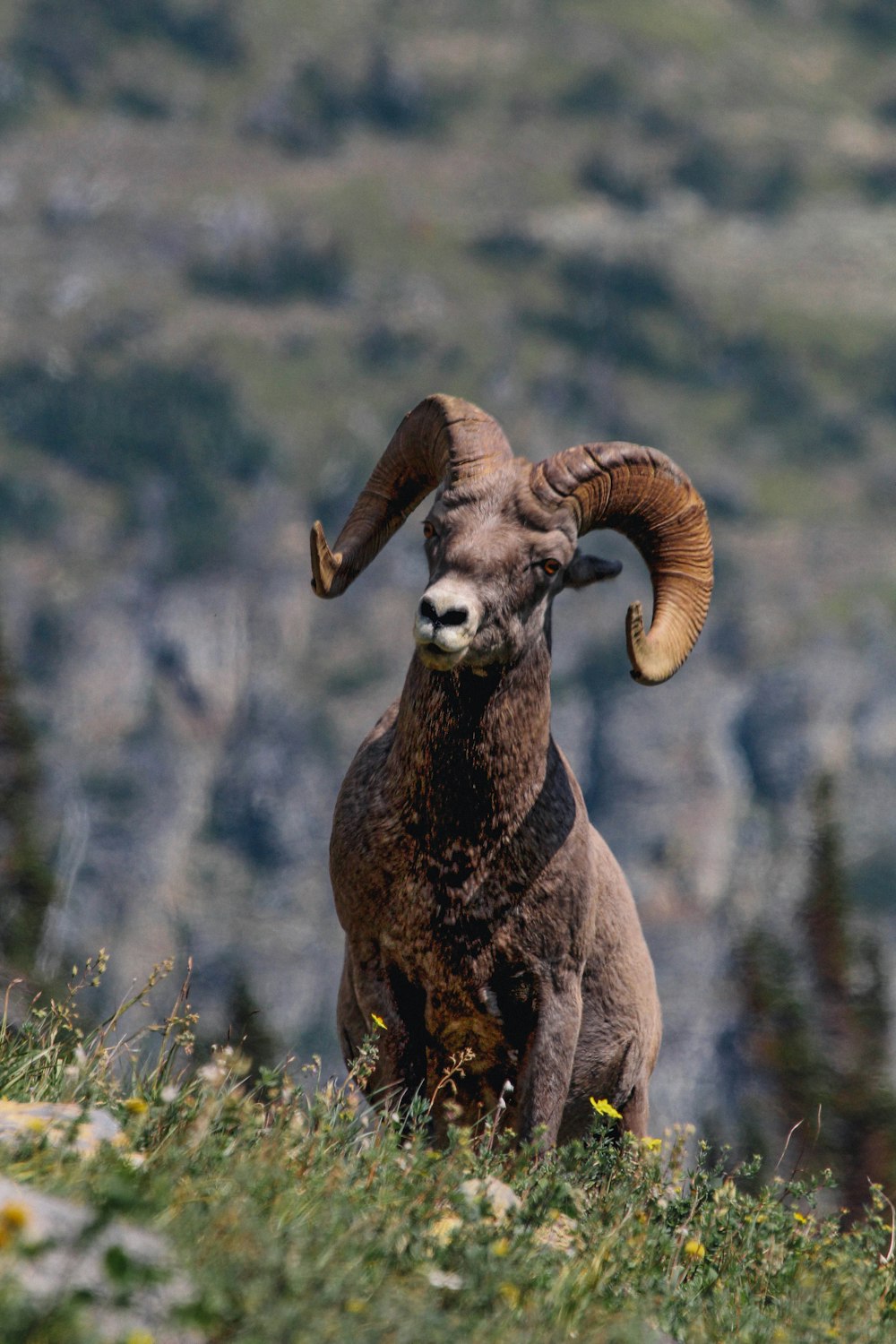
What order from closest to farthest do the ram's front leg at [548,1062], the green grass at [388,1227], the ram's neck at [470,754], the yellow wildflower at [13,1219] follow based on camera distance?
the yellow wildflower at [13,1219]
the green grass at [388,1227]
the ram's front leg at [548,1062]
the ram's neck at [470,754]

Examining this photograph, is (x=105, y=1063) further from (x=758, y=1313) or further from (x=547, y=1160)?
(x=758, y=1313)

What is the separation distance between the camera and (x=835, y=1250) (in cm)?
895

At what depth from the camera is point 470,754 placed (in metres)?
11.4

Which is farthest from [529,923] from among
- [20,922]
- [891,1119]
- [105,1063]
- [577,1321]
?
[891,1119]

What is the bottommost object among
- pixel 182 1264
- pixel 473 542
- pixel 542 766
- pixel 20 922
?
pixel 20 922

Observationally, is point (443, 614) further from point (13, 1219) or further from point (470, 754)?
point (13, 1219)

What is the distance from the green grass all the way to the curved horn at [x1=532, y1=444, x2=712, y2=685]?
11.0ft

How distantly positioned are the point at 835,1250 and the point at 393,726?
4708 mm

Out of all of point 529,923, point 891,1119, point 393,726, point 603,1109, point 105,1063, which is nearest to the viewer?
point 105,1063

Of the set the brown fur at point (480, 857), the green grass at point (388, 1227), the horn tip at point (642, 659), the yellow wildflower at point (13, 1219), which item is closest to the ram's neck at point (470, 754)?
the brown fur at point (480, 857)

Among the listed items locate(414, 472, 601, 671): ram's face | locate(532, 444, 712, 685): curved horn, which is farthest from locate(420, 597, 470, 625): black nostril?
locate(532, 444, 712, 685): curved horn

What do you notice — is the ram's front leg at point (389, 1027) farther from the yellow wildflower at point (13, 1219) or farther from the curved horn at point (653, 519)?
the yellow wildflower at point (13, 1219)

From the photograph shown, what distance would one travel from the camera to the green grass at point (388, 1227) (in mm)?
5988

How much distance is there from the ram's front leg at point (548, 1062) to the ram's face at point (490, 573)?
6.64 feet
